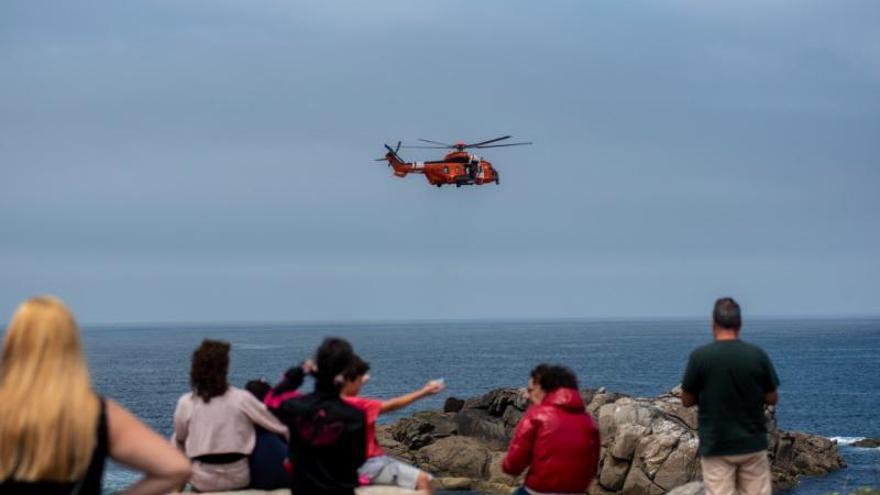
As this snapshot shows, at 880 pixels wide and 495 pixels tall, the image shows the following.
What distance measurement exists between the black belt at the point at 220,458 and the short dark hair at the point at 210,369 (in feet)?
1.76

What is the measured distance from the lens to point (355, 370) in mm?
9703

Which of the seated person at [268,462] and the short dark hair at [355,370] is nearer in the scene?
the short dark hair at [355,370]

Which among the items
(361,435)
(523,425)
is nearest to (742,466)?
(523,425)

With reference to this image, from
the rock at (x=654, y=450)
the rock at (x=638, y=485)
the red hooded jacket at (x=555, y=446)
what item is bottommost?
the rock at (x=638, y=485)

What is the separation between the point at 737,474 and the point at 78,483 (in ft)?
23.6

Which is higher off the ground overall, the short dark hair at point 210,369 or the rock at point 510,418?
the short dark hair at point 210,369

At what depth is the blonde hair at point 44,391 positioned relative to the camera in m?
4.60

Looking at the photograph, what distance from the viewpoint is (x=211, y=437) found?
401 inches

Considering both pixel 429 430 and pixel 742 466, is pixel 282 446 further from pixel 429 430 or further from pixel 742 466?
pixel 429 430

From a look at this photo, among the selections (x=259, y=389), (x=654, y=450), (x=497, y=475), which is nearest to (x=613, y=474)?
(x=654, y=450)

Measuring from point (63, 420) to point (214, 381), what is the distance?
545 centimetres

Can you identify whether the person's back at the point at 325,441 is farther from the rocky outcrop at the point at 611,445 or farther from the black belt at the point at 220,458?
the rocky outcrop at the point at 611,445

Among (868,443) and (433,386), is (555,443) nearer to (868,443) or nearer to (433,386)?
(433,386)

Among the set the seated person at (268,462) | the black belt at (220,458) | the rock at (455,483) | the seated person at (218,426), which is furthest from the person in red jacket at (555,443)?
the rock at (455,483)
